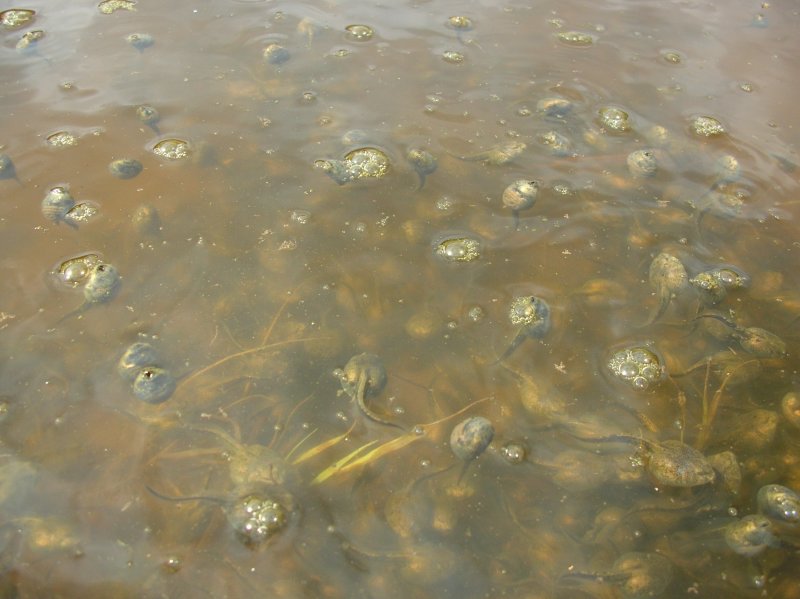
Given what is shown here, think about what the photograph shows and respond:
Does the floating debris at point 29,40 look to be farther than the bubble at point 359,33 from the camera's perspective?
No

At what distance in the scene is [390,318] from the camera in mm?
2666

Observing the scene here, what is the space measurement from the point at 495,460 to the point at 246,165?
2.17 meters

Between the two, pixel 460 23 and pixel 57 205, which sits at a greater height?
pixel 460 23

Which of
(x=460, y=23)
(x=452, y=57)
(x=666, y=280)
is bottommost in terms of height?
(x=666, y=280)

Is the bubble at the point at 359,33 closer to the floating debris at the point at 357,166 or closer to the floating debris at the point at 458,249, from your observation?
the floating debris at the point at 357,166

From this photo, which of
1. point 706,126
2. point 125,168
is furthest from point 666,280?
point 125,168

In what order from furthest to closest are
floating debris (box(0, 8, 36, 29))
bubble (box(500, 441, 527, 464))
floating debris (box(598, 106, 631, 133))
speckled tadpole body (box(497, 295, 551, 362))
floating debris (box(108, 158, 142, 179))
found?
1. floating debris (box(0, 8, 36, 29))
2. floating debris (box(598, 106, 631, 133))
3. floating debris (box(108, 158, 142, 179))
4. speckled tadpole body (box(497, 295, 551, 362))
5. bubble (box(500, 441, 527, 464))

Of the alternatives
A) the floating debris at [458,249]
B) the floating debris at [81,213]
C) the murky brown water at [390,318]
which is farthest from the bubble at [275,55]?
the floating debris at [458,249]

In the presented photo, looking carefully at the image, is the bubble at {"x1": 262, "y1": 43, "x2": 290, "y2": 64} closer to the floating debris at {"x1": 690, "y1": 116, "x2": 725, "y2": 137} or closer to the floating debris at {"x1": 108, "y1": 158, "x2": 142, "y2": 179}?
the floating debris at {"x1": 108, "y1": 158, "x2": 142, "y2": 179}

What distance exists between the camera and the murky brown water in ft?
6.88

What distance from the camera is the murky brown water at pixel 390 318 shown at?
2.10 m

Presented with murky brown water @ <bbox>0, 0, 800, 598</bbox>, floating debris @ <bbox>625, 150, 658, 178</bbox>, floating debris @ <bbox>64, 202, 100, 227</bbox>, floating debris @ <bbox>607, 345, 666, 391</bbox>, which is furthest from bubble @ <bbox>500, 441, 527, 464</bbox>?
floating debris @ <bbox>64, 202, 100, 227</bbox>

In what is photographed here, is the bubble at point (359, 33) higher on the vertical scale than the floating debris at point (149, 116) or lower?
higher

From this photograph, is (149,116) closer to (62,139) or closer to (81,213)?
(62,139)
